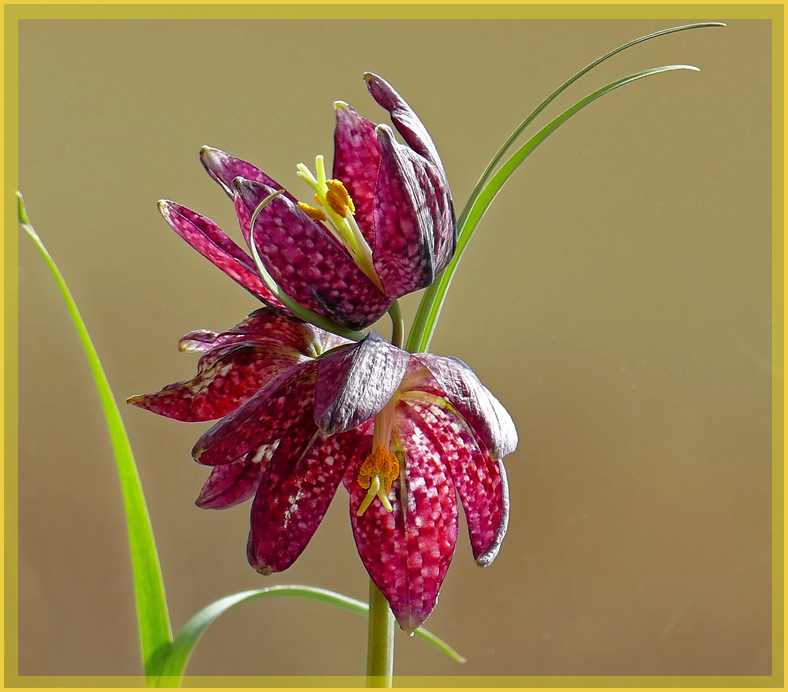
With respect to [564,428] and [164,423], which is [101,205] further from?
[564,428]

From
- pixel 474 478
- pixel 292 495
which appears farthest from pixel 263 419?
pixel 474 478

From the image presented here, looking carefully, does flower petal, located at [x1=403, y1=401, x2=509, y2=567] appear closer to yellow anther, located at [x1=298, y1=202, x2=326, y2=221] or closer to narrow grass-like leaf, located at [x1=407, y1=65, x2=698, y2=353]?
narrow grass-like leaf, located at [x1=407, y1=65, x2=698, y2=353]

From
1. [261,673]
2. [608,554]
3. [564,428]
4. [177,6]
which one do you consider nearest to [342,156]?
[177,6]

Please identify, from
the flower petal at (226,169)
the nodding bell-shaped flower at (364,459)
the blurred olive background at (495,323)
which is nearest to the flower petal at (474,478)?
the nodding bell-shaped flower at (364,459)

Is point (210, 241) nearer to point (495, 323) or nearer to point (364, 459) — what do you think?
point (364, 459)

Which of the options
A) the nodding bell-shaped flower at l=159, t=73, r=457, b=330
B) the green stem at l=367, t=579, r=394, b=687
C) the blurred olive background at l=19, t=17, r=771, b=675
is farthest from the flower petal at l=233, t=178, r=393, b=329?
the blurred olive background at l=19, t=17, r=771, b=675

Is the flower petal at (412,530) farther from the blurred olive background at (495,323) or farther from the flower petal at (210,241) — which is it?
the blurred olive background at (495,323)
